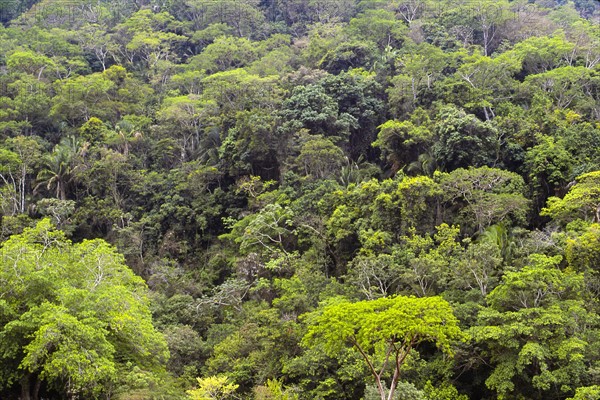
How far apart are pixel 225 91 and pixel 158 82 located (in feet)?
25.4

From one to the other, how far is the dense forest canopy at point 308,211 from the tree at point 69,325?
0.21 ft

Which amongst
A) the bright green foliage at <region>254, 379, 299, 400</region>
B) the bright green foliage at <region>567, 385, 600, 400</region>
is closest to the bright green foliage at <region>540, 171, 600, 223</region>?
the bright green foliage at <region>567, 385, 600, 400</region>

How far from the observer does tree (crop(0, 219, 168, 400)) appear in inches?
488

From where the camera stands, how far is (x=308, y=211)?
21.2 m

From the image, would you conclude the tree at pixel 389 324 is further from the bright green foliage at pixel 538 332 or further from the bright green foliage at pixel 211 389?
the bright green foliage at pixel 211 389

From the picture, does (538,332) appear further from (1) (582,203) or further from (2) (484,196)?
(2) (484,196)

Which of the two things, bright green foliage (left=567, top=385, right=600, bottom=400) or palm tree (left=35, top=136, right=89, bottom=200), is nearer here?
bright green foliage (left=567, top=385, right=600, bottom=400)

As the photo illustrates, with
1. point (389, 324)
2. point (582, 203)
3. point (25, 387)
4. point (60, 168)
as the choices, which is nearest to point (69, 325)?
point (25, 387)

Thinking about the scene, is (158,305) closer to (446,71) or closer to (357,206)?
(357,206)

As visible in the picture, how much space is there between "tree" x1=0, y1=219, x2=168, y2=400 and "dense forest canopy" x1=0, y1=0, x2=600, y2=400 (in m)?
0.06

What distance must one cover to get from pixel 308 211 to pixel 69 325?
10610 millimetres

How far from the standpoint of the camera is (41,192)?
25766 millimetres

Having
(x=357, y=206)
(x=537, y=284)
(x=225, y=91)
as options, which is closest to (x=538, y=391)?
(x=537, y=284)

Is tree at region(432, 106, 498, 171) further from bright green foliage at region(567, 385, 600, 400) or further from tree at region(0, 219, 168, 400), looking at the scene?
tree at region(0, 219, 168, 400)
